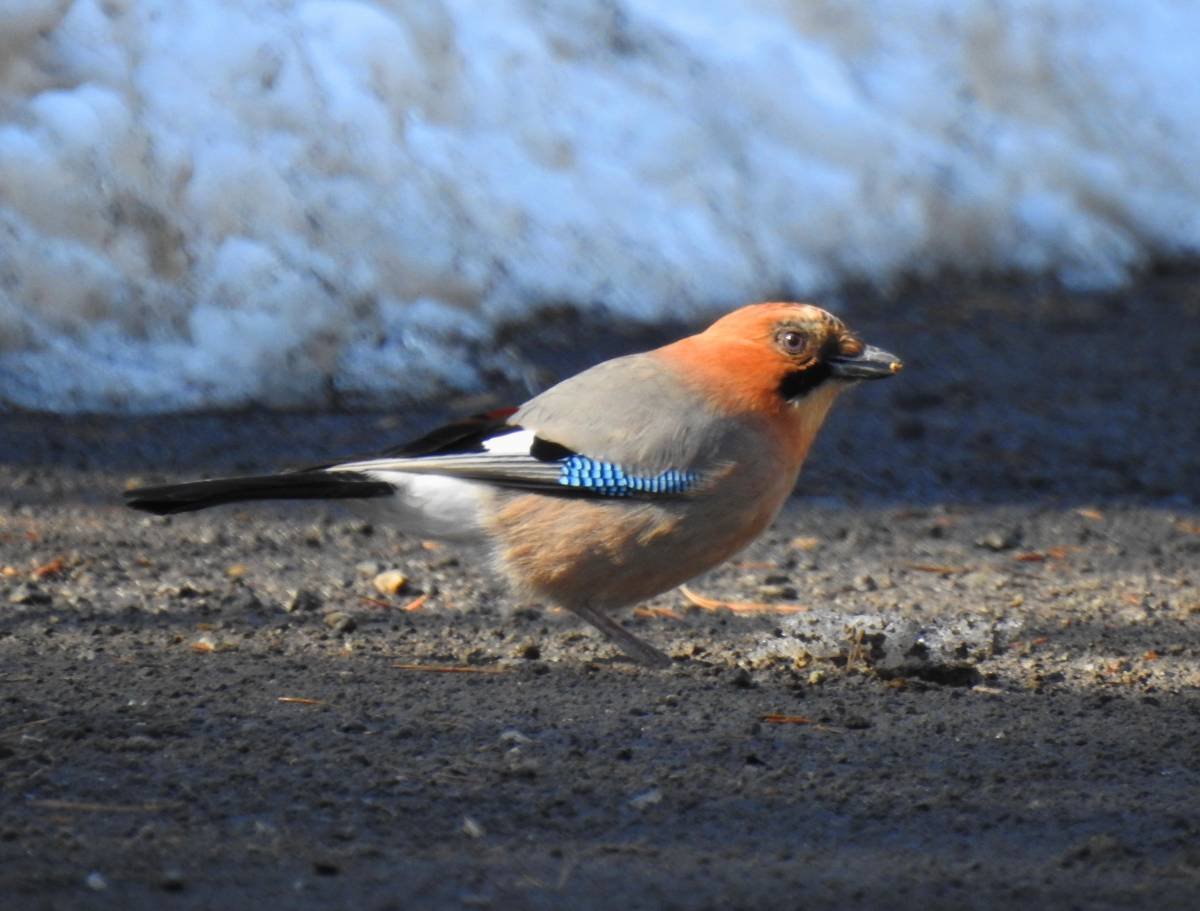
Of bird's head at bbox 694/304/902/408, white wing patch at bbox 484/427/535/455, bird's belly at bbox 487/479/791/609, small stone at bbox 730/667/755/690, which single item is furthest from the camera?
bird's head at bbox 694/304/902/408

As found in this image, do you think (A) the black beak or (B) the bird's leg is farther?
(A) the black beak

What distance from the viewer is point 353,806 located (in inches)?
137

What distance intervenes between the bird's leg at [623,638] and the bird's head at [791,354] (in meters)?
0.67

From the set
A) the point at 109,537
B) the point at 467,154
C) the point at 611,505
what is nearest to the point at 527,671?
the point at 611,505

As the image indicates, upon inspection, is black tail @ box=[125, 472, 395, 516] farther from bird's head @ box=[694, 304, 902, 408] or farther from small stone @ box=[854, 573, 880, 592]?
small stone @ box=[854, 573, 880, 592]

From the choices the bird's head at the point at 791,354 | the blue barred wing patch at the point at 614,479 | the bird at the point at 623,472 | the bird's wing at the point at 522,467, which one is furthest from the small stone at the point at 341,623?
the bird's head at the point at 791,354

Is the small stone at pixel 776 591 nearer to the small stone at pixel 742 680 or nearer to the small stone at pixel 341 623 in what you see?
the small stone at pixel 742 680

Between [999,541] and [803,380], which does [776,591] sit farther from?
[999,541]

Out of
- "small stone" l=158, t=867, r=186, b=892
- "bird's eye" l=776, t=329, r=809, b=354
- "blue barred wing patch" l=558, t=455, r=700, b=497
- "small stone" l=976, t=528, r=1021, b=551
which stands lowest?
"small stone" l=158, t=867, r=186, b=892

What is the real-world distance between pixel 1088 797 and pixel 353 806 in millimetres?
1432

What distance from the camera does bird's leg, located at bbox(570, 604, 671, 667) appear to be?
462 cm

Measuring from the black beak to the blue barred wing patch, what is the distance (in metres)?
0.55

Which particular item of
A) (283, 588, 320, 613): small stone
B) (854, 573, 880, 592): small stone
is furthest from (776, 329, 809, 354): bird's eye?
(283, 588, 320, 613): small stone

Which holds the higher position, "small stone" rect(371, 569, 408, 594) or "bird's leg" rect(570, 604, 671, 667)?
"small stone" rect(371, 569, 408, 594)
